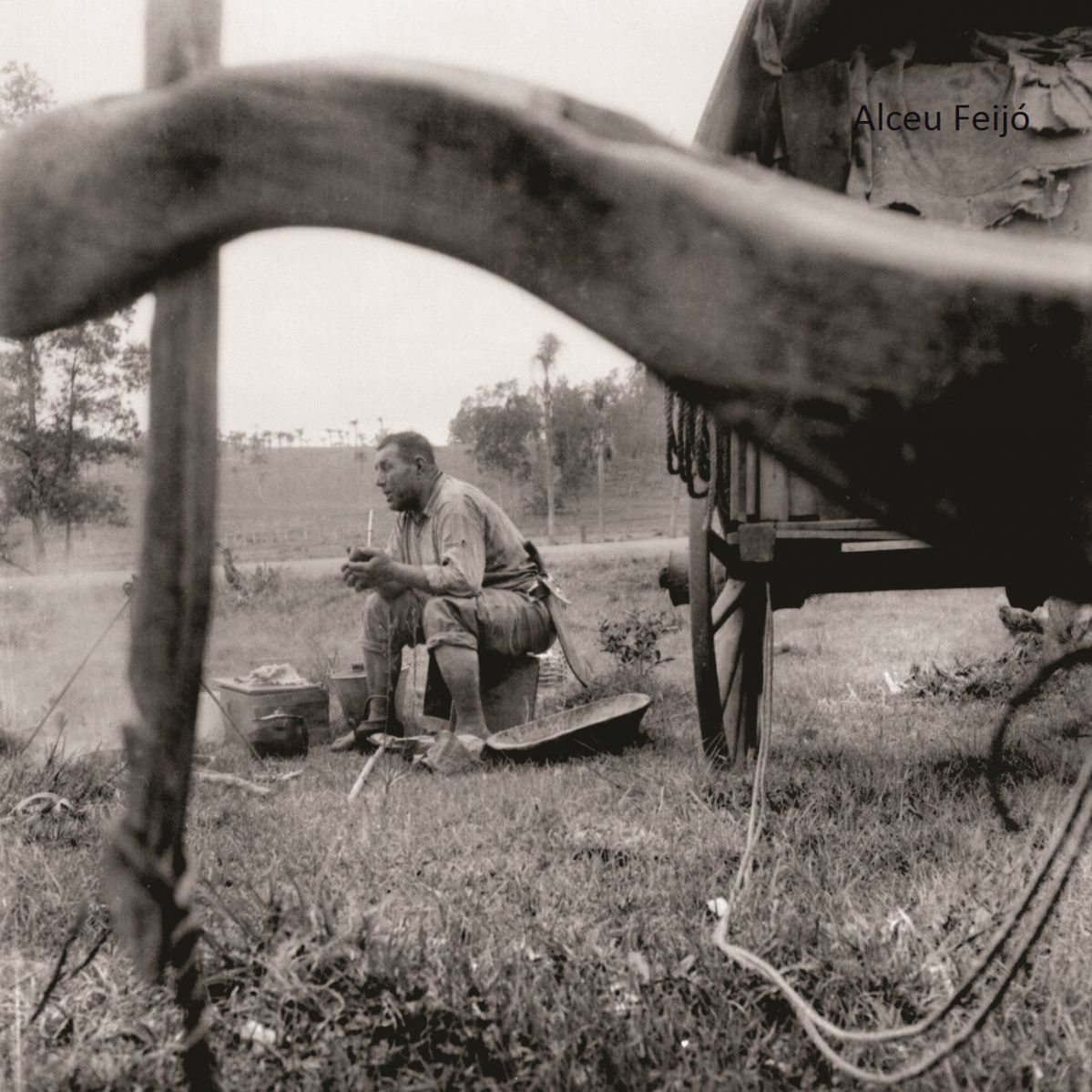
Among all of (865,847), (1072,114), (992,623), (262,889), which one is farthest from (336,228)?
(992,623)

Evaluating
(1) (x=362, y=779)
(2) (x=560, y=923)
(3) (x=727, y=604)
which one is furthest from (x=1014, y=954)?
(3) (x=727, y=604)

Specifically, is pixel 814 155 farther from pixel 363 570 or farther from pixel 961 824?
pixel 363 570

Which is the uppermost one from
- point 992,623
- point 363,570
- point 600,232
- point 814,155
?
point 814,155

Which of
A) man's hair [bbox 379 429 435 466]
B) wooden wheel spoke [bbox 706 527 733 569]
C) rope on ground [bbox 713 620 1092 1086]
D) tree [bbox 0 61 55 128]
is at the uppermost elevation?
tree [bbox 0 61 55 128]

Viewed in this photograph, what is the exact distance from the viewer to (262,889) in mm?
2158

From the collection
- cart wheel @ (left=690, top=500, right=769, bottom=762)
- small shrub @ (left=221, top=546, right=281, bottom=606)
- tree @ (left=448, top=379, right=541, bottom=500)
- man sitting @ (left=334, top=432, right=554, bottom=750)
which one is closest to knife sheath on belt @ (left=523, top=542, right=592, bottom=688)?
man sitting @ (left=334, top=432, right=554, bottom=750)

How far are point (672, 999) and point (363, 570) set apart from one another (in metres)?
3.57

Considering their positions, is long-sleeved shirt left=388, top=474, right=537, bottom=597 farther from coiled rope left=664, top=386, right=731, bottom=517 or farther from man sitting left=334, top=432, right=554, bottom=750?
coiled rope left=664, top=386, right=731, bottom=517

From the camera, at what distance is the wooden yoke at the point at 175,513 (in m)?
0.68

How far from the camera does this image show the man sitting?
5.05 metres

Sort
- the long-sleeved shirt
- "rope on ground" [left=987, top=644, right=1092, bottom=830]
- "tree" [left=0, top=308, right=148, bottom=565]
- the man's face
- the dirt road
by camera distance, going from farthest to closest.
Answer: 1. the dirt road
2. "tree" [left=0, top=308, right=148, bottom=565]
3. the man's face
4. the long-sleeved shirt
5. "rope on ground" [left=987, top=644, right=1092, bottom=830]

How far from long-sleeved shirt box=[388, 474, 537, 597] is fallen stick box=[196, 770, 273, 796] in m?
1.59

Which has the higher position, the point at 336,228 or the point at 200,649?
the point at 336,228

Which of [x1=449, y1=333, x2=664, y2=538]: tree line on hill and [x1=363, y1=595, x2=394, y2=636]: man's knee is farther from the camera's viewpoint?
[x1=449, y1=333, x2=664, y2=538]: tree line on hill
